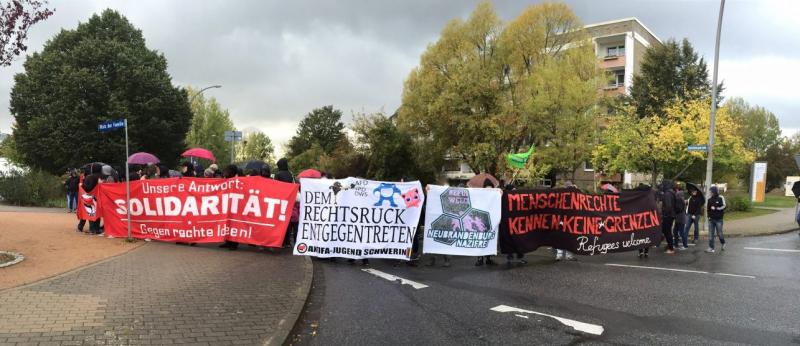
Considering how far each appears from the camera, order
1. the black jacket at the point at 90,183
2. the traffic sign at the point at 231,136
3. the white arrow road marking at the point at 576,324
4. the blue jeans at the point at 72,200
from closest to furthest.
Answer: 1. the white arrow road marking at the point at 576,324
2. the black jacket at the point at 90,183
3. the blue jeans at the point at 72,200
4. the traffic sign at the point at 231,136

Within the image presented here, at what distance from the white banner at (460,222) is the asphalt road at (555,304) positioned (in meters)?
0.42

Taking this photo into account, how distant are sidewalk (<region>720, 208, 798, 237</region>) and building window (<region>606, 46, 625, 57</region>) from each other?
31650mm

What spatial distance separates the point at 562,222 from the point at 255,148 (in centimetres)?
7560

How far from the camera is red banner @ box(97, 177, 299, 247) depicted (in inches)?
415

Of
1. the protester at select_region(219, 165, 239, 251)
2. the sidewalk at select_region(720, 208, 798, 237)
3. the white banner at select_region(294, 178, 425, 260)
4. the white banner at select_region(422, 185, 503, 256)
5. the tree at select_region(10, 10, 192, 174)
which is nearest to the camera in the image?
the white banner at select_region(294, 178, 425, 260)

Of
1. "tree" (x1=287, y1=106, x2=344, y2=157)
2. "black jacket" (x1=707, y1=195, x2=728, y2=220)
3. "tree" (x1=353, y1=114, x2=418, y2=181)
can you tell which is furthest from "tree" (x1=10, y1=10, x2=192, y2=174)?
"tree" (x1=287, y1=106, x2=344, y2=157)

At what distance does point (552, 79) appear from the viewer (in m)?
31.0

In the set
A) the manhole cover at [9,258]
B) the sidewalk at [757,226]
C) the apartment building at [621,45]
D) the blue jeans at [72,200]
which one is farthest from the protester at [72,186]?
the apartment building at [621,45]

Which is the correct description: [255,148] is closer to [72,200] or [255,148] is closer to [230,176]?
[72,200]

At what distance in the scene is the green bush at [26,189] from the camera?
21734 millimetres

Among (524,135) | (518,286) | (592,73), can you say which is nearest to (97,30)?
(524,135)

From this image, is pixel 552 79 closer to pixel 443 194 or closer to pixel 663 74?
pixel 663 74

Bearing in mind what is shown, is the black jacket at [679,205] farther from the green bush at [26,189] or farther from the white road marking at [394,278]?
the green bush at [26,189]

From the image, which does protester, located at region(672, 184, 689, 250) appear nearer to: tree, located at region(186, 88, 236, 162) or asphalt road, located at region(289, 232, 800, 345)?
asphalt road, located at region(289, 232, 800, 345)
